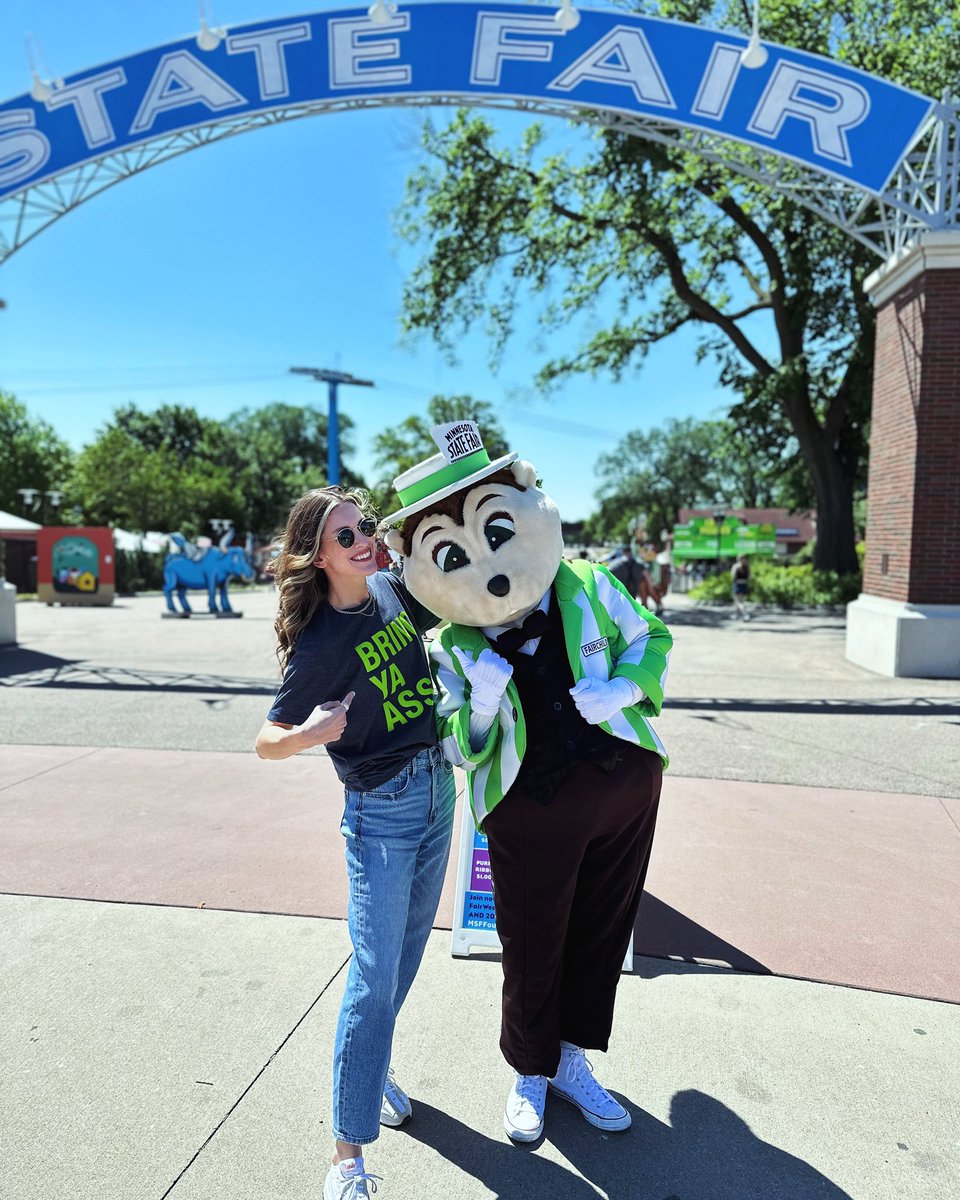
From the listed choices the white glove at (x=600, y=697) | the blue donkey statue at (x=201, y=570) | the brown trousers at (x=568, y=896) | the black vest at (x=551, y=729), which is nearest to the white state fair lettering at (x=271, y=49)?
the black vest at (x=551, y=729)

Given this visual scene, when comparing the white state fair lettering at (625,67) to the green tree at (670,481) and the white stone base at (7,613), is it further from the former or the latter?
the green tree at (670,481)

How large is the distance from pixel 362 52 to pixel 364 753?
31.2 ft

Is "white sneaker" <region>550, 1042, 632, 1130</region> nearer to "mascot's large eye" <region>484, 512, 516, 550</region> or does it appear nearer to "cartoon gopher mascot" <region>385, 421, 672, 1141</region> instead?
"cartoon gopher mascot" <region>385, 421, 672, 1141</region>

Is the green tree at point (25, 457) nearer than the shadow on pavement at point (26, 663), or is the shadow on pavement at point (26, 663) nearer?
the shadow on pavement at point (26, 663)

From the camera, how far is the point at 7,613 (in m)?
12.1

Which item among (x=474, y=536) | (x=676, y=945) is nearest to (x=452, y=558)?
(x=474, y=536)

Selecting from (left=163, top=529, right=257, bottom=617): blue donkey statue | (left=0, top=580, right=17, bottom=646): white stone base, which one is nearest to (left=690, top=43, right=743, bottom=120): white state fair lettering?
(left=0, top=580, right=17, bottom=646): white stone base

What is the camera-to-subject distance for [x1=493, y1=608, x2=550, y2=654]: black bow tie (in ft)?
7.09

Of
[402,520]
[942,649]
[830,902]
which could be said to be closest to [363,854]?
[402,520]

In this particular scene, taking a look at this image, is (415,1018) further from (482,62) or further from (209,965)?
(482,62)

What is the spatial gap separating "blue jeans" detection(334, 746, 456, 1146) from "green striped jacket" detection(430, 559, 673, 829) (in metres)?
0.12

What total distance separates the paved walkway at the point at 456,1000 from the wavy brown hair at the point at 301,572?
131cm

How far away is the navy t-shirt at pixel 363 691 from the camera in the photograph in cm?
200

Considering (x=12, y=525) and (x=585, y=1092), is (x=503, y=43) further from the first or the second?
(x=12, y=525)
